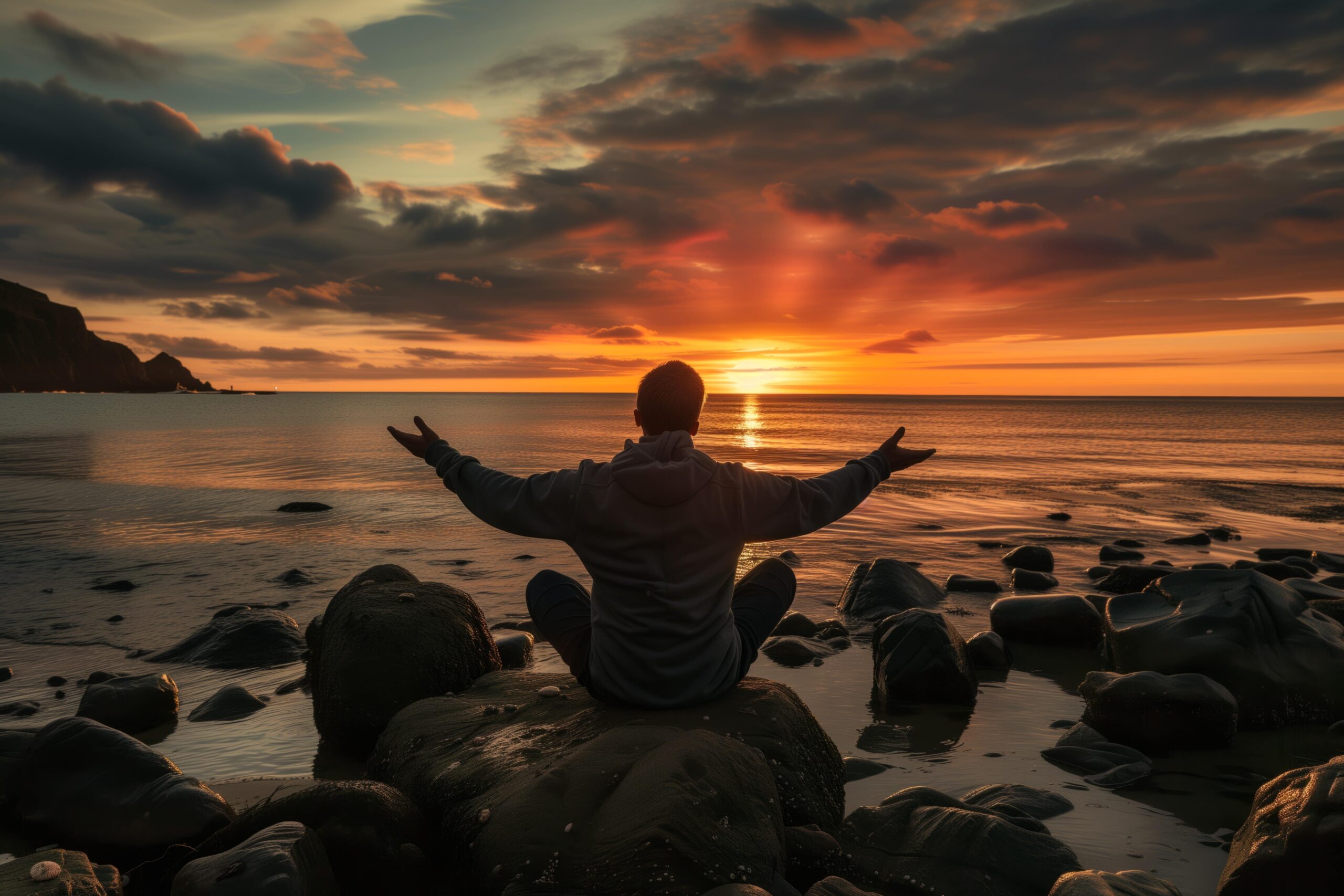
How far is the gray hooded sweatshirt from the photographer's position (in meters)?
3.70

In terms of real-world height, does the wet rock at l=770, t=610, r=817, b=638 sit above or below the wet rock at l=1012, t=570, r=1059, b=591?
below

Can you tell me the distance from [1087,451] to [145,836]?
45.3 metres

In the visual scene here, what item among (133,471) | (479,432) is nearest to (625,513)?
(133,471)

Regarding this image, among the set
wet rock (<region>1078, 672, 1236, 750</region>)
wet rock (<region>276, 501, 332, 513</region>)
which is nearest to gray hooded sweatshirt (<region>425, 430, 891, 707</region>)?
wet rock (<region>1078, 672, 1236, 750</region>)

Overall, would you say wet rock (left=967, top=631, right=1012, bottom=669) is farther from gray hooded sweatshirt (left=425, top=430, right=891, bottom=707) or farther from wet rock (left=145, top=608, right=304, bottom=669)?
wet rock (left=145, top=608, right=304, bottom=669)

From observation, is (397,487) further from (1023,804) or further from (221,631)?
(1023,804)

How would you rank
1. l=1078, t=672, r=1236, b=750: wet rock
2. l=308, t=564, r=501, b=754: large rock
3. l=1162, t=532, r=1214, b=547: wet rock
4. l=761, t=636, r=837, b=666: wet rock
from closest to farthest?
l=1078, t=672, r=1236, b=750: wet rock, l=308, t=564, r=501, b=754: large rock, l=761, t=636, r=837, b=666: wet rock, l=1162, t=532, r=1214, b=547: wet rock

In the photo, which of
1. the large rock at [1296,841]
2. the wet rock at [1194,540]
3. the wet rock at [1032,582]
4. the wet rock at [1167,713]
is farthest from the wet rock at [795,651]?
the wet rock at [1194,540]

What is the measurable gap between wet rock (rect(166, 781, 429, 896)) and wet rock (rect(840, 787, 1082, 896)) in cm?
206

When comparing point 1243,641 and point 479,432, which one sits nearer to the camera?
point 1243,641

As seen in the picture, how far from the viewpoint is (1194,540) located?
48.4ft

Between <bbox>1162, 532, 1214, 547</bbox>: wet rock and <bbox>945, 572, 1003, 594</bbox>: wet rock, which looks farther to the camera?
<bbox>1162, 532, 1214, 547</bbox>: wet rock

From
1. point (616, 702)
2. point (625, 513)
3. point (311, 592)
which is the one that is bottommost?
point (311, 592)

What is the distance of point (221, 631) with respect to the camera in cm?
789
